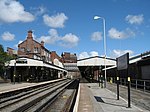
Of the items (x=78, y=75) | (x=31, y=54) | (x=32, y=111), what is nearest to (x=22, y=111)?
(x=32, y=111)

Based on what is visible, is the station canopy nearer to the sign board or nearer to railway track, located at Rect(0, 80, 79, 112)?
railway track, located at Rect(0, 80, 79, 112)

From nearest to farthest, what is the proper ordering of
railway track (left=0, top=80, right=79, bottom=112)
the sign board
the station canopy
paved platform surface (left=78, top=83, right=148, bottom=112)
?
paved platform surface (left=78, top=83, right=148, bottom=112) → the sign board → railway track (left=0, top=80, right=79, bottom=112) → the station canopy

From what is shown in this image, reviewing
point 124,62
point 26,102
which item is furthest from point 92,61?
point 124,62

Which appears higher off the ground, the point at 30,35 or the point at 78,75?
the point at 30,35

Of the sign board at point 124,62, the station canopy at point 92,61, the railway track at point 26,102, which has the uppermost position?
the station canopy at point 92,61

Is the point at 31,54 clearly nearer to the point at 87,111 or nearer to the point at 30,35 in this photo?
the point at 30,35

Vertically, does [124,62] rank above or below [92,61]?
below

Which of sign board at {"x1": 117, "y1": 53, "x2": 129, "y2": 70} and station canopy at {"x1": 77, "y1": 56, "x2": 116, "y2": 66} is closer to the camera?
sign board at {"x1": 117, "y1": 53, "x2": 129, "y2": 70}

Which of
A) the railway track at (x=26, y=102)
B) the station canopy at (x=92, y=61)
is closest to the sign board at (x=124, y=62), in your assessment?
the railway track at (x=26, y=102)

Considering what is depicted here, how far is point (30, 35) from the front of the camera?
334ft

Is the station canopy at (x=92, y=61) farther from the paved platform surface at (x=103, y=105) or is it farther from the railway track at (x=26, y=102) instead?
the paved platform surface at (x=103, y=105)

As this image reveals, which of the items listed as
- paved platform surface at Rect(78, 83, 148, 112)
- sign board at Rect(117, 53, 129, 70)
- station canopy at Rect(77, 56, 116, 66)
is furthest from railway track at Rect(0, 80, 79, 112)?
station canopy at Rect(77, 56, 116, 66)

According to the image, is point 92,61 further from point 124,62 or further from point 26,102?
point 124,62

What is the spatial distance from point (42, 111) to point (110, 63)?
1714 inches
